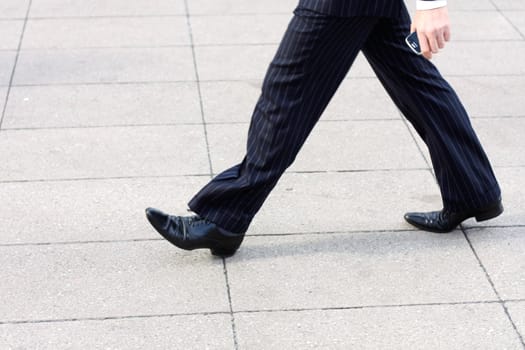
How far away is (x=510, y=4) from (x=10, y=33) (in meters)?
3.55

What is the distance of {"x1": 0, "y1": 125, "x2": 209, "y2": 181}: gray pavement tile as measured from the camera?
17.0 feet

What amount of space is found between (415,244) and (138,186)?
53.4 inches

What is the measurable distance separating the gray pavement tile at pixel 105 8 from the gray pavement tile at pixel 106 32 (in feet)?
0.40

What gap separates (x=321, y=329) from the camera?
395 cm

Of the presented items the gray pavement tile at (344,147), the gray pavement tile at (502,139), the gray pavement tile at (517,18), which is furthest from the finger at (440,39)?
the gray pavement tile at (517,18)

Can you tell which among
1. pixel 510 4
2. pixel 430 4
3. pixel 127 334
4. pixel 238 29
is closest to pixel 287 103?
pixel 430 4

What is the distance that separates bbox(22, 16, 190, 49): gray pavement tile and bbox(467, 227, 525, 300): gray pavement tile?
2914mm

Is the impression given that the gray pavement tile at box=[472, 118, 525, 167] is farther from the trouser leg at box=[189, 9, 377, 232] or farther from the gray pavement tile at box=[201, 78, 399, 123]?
the trouser leg at box=[189, 9, 377, 232]

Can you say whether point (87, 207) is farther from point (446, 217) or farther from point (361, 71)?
point (361, 71)

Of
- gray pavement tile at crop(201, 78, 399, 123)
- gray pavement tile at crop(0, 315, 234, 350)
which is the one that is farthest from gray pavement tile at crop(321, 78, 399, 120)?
gray pavement tile at crop(0, 315, 234, 350)

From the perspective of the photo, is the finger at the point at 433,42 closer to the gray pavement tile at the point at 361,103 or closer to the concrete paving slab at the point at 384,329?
the concrete paving slab at the point at 384,329

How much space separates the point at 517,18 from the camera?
24.2 ft

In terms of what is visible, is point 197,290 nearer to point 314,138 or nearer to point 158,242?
point 158,242

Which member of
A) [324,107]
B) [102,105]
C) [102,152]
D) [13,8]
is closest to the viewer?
[324,107]
